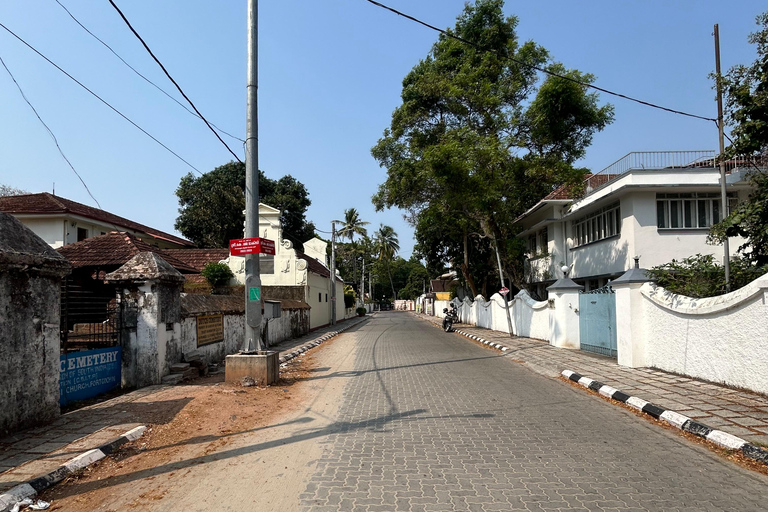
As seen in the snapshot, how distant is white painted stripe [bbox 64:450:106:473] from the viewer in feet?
16.2

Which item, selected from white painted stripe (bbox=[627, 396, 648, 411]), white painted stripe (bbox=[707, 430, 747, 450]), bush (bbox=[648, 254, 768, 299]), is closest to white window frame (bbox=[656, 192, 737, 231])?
bush (bbox=[648, 254, 768, 299])

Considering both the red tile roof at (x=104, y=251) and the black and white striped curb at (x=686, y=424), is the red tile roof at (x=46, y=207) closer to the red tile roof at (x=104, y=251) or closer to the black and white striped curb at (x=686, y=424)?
the red tile roof at (x=104, y=251)

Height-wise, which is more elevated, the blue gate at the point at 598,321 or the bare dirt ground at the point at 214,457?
the blue gate at the point at 598,321

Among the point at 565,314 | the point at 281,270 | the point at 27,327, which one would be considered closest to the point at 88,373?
the point at 27,327

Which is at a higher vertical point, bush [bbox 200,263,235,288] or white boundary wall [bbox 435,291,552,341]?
bush [bbox 200,263,235,288]

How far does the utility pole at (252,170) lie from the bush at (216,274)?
16121 mm

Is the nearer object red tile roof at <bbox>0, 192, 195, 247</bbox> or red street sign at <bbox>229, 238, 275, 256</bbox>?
red street sign at <bbox>229, 238, 275, 256</bbox>

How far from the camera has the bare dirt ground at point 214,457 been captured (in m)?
4.22

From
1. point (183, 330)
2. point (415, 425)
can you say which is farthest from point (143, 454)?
point (183, 330)

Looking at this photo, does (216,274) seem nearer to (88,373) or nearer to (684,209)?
(88,373)

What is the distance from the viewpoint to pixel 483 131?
24.8 metres

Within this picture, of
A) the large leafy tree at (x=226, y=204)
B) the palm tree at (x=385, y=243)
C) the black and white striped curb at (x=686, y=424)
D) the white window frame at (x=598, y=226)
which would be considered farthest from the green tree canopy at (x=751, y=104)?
the palm tree at (x=385, y=243)

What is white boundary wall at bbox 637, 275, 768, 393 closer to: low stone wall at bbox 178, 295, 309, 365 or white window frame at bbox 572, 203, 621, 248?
low stone wall at bbox 178, 295, 309, 365

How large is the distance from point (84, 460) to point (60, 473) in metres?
0.36
